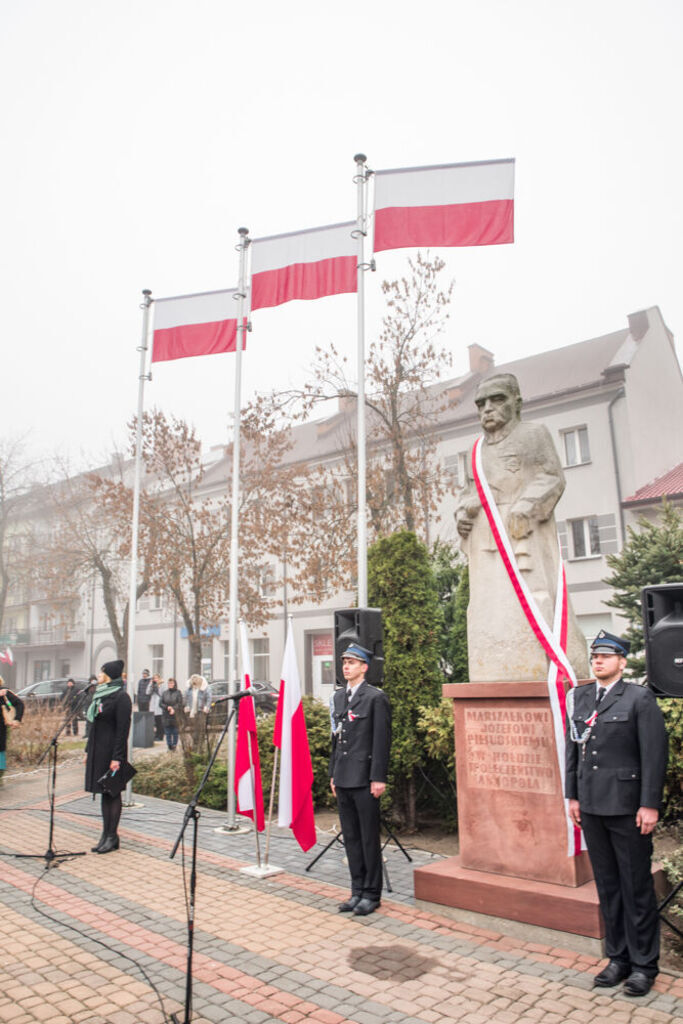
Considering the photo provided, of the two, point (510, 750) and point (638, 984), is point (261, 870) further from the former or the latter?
point (638, 984)

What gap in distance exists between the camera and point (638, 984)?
423cm

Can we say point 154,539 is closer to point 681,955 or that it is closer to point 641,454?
point 641,454

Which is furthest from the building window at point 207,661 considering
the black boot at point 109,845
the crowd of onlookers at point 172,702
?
the black boot at point 109,845

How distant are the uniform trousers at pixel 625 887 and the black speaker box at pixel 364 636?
108 inches

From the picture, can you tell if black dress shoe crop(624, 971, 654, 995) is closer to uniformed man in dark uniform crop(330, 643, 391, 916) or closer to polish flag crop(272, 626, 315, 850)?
uniformed man in dark uniform crop(330, 643, 391, 916)

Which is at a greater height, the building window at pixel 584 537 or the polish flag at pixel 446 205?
the polish flag at pixel 446 205

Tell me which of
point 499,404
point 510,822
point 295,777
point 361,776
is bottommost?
point 510,822

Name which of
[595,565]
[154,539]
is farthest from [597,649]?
[595,565]

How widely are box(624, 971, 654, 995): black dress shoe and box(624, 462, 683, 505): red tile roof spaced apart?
2094 centimetres

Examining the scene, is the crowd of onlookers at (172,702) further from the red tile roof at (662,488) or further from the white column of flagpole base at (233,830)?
the red tile roof at (662,488)

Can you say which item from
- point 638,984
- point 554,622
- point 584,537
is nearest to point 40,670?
point 584,537

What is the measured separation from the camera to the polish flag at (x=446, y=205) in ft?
28.8

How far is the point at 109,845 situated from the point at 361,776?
3.65 metres

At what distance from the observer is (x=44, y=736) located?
1608cm
